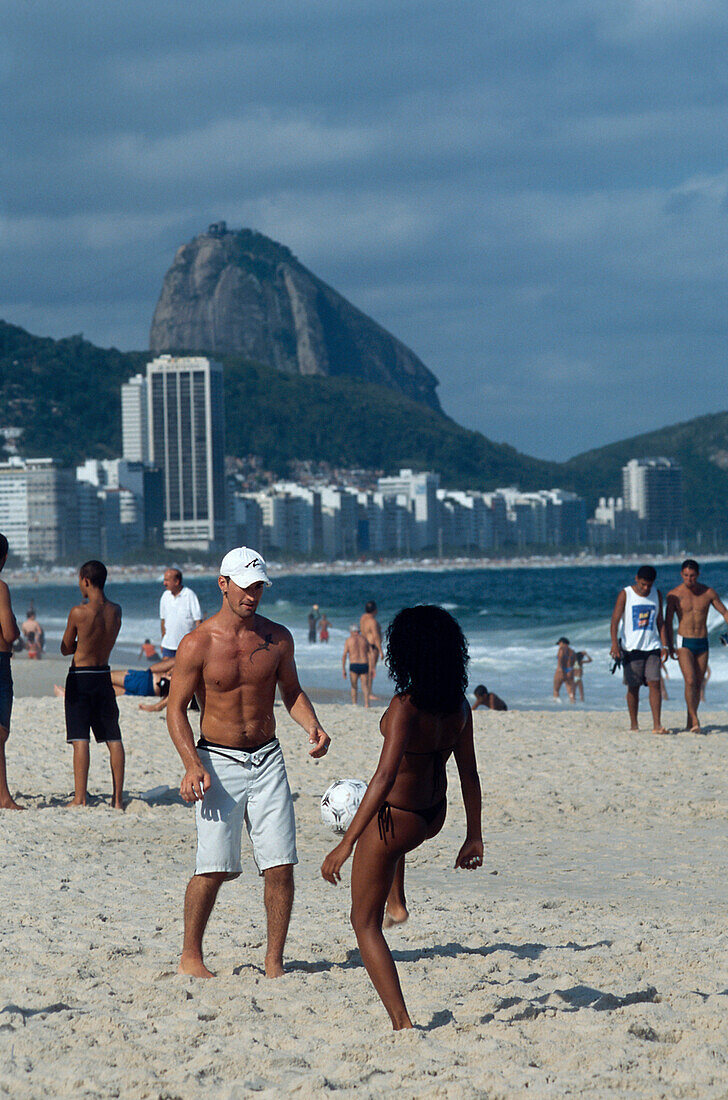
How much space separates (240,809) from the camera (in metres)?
4.28

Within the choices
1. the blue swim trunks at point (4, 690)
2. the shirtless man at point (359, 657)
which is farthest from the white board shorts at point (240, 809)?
the shirtless man at point (359, 657)

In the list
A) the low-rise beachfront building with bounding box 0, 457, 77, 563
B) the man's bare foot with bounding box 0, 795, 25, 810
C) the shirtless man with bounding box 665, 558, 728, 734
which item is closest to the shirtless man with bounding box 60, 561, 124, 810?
the man's bare foot with bounding box 0, 795, 25, 810

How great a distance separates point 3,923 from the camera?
540 centimetres

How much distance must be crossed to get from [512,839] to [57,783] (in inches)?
144

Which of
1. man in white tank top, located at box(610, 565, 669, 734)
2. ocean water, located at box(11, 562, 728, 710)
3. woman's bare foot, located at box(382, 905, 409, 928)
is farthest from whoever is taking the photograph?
ocean water, located at box(11, 562, 728, 710)

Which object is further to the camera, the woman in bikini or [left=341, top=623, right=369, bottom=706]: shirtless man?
[left=341, top=623, right=369, bottom=706]: shirtless man

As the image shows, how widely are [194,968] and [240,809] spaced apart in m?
0.69

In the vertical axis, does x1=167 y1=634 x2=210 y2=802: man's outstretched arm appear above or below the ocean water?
above

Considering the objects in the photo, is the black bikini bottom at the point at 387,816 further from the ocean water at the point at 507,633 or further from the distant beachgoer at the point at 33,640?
the distant beachgoer at the point at 33,640

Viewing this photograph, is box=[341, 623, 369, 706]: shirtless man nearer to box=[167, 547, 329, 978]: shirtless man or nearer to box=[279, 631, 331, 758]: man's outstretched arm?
box=[279, 631, 331, 758]: man's outstretched arm

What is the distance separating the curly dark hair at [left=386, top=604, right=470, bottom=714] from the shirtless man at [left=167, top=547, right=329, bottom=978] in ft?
2.33

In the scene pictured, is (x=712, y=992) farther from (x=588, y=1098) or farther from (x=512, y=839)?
(x=512, y=839)

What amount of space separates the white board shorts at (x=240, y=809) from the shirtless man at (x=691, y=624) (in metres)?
7.43

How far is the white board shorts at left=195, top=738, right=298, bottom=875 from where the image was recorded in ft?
14.0
